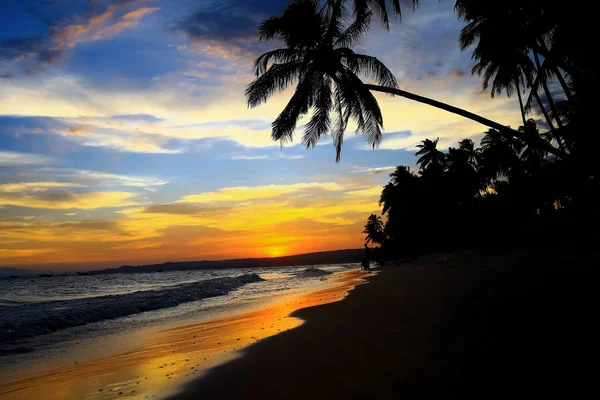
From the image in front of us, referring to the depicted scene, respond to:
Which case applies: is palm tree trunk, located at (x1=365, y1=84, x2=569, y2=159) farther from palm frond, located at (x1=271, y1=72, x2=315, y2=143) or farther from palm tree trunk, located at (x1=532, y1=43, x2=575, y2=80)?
palm tree trunk, located at (x1=532, y1=43, x2=575, y2=80)

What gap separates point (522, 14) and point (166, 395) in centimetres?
1441

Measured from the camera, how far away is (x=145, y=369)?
6.11 metres

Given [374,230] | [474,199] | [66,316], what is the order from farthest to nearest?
[374,230] → [474,199] → [66,316]

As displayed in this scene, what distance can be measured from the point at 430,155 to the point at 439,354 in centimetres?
4761

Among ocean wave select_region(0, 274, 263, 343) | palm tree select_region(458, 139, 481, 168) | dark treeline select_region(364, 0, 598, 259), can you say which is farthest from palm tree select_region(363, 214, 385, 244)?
ocean wave select_region(0, 274, 263, 343)

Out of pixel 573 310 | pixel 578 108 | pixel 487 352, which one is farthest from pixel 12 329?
pixel 578 108

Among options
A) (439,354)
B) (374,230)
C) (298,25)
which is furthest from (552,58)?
(374,230)

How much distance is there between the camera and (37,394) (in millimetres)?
5359

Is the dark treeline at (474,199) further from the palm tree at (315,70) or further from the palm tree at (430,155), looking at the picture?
the palm tree at (315,70)

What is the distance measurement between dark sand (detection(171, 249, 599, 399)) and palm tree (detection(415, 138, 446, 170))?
42.2 meters

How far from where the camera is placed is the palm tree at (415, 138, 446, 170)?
48.8m

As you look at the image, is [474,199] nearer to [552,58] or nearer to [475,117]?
[552,58]

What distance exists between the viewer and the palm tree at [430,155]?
48.8 meters

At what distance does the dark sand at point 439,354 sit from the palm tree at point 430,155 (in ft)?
138
